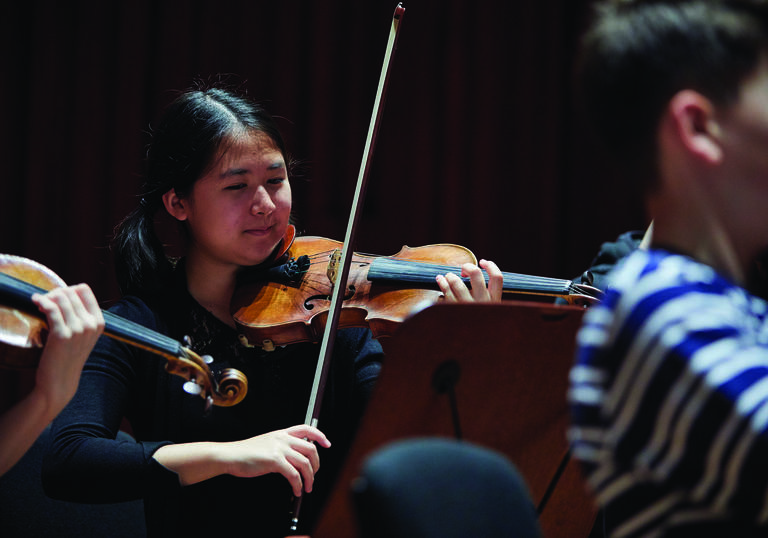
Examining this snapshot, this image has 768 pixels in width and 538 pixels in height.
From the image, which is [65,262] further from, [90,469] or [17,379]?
[90,469]

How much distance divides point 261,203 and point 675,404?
969 millimetres

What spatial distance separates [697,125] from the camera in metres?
0.57

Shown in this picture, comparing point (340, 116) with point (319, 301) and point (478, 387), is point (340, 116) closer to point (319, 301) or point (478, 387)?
point (319, 301)

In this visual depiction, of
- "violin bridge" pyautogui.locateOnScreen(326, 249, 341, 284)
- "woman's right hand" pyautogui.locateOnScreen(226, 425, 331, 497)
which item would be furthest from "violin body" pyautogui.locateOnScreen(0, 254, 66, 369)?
"violin bridge" pyautogui.locateOnScreen(326, 249, 341, 284)

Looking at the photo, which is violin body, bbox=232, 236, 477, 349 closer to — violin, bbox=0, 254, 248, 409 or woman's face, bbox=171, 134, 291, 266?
woman's face, bbox=171, 134, 291, 266

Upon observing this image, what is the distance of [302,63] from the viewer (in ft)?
7.71

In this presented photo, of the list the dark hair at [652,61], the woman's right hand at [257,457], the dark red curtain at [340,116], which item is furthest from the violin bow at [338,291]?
the dark red curtain at [340,116]

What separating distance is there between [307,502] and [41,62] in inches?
62.4

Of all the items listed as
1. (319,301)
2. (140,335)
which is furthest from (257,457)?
(319,301)

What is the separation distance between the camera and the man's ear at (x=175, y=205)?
1419mm

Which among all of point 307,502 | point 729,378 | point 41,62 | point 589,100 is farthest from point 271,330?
point 41,62

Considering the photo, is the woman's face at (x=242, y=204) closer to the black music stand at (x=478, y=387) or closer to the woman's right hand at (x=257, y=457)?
the woman's right hand at (x=257, y=457)

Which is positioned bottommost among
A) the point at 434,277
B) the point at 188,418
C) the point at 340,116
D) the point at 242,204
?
the point at 188,418

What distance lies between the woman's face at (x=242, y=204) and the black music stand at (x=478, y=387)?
671 millimetres
